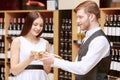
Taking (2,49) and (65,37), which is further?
(2,49)

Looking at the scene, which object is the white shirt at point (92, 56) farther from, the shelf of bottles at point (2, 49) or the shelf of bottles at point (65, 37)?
the shelf of bottles at point (2, 49)

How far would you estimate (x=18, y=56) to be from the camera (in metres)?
3.40

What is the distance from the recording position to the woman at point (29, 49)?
11.1 ft

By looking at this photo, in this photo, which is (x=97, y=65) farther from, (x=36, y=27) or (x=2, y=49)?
(x=2, y=49)

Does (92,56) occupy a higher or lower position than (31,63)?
higher

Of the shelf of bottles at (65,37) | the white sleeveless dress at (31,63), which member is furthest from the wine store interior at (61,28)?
the white sleeveless dress at (31,63)

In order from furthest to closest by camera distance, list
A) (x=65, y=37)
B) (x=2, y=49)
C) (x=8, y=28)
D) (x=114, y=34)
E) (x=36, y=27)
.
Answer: (x=2, y=49) → (x=8, y=28) → (x=65, y=37) → (x=114, y=34) → (x=36, y=27)

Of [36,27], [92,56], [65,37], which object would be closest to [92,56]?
[92,56]

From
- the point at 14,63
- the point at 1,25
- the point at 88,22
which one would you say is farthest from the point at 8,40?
the point at 88,22

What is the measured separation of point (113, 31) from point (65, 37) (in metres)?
0.99

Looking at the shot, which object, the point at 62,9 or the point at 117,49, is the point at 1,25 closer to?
the point at 62,9

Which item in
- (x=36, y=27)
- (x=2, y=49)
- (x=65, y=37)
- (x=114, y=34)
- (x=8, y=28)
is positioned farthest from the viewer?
(x=2, y=49)

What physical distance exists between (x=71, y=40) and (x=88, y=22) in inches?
99.6

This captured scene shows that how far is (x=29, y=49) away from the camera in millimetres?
3516
